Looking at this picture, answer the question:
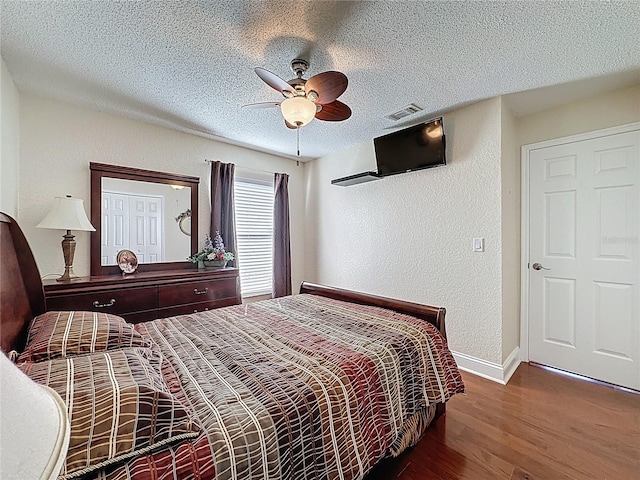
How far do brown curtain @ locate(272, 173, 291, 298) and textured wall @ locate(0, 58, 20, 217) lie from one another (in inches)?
100

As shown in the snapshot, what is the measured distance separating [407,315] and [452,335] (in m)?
1.13

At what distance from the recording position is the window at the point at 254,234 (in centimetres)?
379

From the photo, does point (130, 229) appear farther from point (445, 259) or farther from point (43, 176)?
point (445, 259)

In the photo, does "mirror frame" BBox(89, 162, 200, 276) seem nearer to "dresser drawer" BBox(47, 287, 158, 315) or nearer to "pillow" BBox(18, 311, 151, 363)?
"dresser drawer" BBox(47, 287, 158, 315)

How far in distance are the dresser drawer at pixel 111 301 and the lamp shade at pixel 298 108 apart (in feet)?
6.52

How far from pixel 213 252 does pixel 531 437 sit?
3.14m

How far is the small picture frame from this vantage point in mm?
2701

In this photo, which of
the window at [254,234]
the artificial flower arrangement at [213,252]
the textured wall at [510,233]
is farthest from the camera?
the window at [254,234]

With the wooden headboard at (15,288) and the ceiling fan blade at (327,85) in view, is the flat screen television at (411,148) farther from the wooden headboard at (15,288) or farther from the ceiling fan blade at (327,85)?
the wooden headboard at (15,288)

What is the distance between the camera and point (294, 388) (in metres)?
1.06

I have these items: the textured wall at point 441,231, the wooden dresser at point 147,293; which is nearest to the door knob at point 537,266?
the textured wall at point 441,231

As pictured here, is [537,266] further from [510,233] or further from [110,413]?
[110,413]

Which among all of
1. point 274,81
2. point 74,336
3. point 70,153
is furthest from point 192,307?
point 274,81

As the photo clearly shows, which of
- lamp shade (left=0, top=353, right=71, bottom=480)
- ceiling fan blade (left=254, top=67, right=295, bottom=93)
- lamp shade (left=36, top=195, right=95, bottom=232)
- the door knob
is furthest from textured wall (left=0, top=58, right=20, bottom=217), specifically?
the door knob
